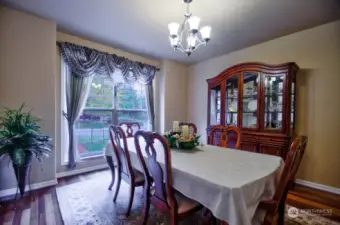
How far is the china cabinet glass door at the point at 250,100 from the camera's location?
308 cm

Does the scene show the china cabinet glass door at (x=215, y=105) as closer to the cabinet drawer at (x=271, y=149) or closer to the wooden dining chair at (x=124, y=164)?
the cabinet drawer at (x=271, y=149)

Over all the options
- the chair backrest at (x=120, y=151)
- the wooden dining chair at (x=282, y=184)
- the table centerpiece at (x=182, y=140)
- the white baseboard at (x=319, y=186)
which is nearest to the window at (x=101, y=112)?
the chair backrest at (x=120, y=151)

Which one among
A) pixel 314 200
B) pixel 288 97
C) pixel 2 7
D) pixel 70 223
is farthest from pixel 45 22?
pixel 314 200

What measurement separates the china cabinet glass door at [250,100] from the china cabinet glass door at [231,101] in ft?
0.56

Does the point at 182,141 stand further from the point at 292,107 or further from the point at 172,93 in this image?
the point at 172,93

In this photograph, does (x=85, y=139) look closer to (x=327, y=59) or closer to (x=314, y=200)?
(x=314, y=200)

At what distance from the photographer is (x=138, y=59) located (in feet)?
13.5

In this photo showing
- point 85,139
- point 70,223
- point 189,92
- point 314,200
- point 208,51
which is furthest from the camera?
point 189,92

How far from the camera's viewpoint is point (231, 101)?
3.50 metres

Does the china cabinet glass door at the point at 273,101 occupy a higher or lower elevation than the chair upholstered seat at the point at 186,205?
higher

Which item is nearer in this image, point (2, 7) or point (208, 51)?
point (2, 7)

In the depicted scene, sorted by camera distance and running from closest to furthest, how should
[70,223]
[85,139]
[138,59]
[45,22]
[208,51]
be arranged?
[70,223], [45,22], [85,139], [208,51], [138,59]

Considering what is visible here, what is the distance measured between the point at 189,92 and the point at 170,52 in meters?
1.34

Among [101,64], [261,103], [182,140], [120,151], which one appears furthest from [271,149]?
[101,64]
